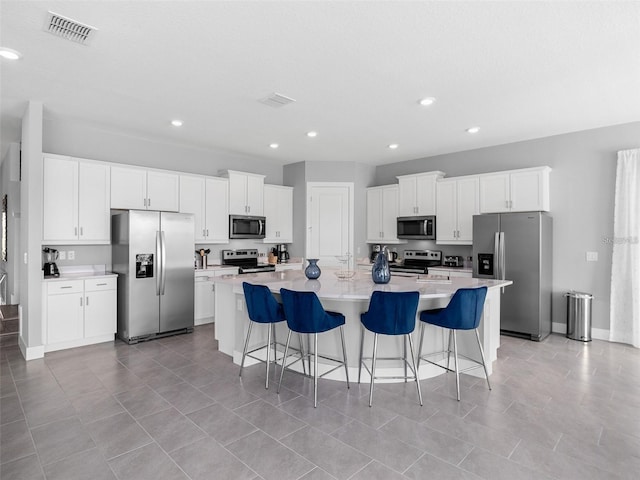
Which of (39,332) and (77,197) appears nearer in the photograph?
(39,332)

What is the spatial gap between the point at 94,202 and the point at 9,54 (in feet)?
6.91

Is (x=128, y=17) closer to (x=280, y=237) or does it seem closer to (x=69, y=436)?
(x=69, y=436)

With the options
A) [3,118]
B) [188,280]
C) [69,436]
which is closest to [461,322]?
[69,436]

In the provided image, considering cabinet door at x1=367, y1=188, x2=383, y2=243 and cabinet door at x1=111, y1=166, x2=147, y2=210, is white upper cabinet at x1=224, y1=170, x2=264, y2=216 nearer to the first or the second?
cabinet door at x1=111, y1=166, x2=147, y2=210

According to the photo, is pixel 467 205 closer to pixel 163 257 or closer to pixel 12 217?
pixel 163 257

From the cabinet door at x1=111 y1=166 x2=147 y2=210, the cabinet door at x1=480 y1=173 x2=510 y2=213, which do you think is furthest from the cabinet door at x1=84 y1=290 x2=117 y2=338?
the cabinet door at x1=480 y1=173 x2=510 y2=213

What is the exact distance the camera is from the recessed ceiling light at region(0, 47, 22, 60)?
2840 millimetres

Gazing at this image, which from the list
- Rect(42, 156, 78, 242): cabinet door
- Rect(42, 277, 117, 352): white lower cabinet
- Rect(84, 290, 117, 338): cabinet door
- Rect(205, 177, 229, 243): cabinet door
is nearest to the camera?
Rect(42, 277, 117, 352): white lower cabinet

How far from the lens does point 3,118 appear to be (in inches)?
173

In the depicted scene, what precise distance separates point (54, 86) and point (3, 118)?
1.47 m

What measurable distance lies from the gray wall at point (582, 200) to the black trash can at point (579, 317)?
0.26 m

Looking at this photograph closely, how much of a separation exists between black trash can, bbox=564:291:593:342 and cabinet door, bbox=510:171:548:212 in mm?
1278

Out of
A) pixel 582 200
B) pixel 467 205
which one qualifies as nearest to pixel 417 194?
pixel 467 205

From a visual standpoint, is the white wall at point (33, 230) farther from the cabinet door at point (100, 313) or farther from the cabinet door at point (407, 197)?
the cabinet door at point (407, 197)
